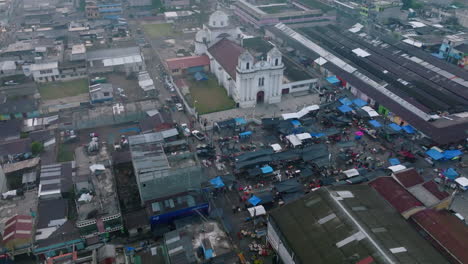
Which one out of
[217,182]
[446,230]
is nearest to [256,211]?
[217,182]

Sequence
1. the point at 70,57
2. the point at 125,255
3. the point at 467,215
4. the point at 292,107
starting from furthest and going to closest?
1. the point at 70,57
2. the point at 292,107
3. the point at 467,215
4. the point at 125,255

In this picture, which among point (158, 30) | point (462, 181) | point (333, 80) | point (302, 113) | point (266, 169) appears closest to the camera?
point (462, 181)

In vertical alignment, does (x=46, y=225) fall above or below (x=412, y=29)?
below

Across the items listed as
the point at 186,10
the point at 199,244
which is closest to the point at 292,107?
the point at 199,244

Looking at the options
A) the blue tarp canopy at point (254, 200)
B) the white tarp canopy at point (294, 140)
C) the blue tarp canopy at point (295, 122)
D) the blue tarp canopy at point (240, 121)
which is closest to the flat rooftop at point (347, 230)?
the blue tarp canopy at point (254, 200)

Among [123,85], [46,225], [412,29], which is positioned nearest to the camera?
[46,225]

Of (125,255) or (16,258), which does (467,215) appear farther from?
(16,258)

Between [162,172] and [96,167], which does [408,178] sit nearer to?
[162,172]
